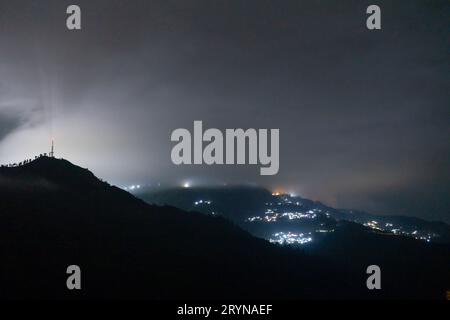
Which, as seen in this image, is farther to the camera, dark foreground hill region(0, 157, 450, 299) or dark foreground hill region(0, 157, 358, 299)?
dark foreground hill region(0, 157, 358, 299)

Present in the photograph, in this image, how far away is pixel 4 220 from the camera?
15850cm

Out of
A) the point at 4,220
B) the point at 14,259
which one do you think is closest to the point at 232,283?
the point at 14,259

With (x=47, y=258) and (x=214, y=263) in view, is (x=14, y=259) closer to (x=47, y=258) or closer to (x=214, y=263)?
(x=47, y=258)

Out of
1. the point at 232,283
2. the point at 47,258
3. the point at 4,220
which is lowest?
the point at 232,283

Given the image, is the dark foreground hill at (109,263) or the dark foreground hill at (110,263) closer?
the dark foreground hill at (110,263)

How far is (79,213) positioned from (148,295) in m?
76.4

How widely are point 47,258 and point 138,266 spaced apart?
33020mm

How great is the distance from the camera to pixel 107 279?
134250 millimetres

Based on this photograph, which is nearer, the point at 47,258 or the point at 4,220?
the point at 47,258
